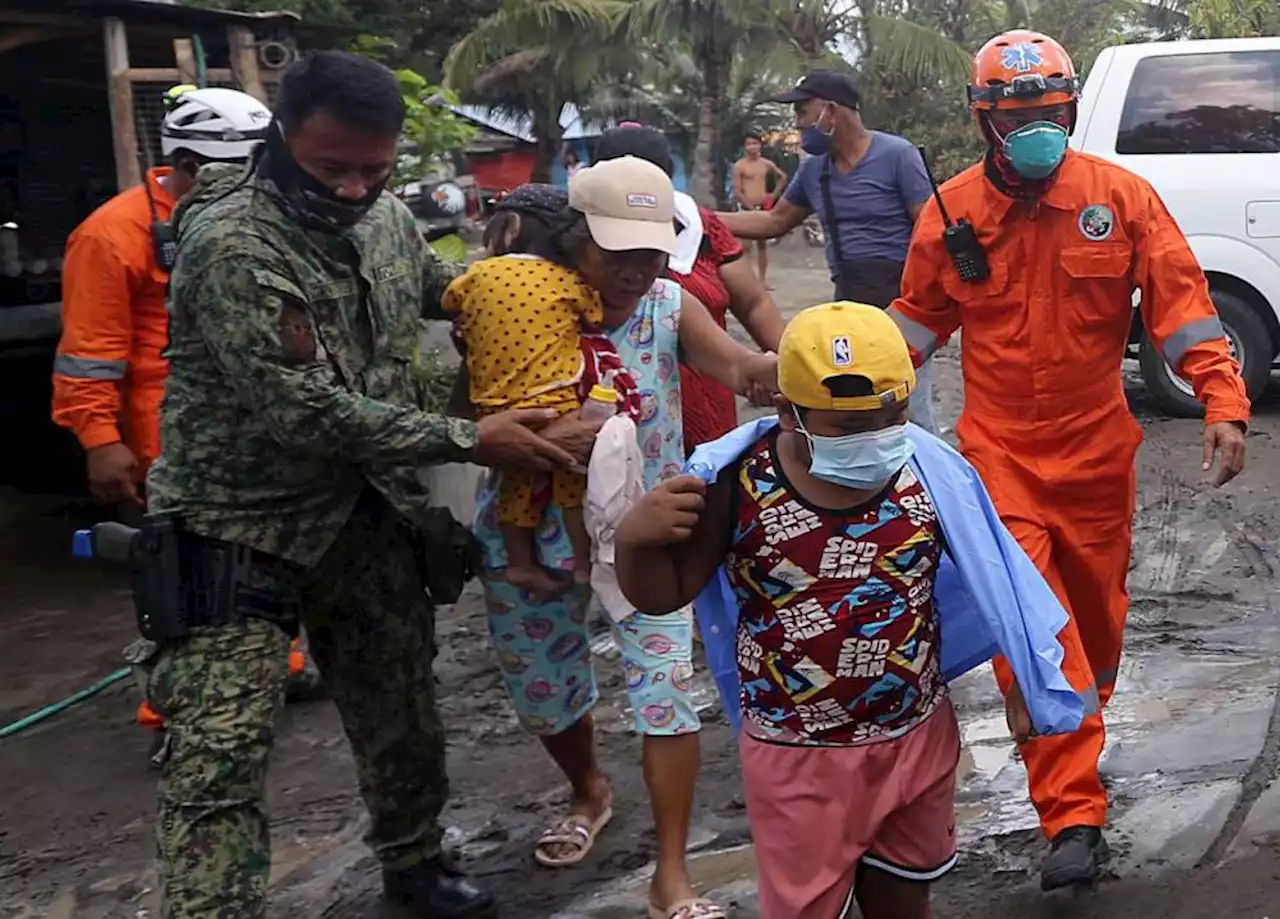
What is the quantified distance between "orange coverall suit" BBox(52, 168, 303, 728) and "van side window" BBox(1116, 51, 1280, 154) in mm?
5885

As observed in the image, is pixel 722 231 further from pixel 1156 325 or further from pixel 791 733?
pixel 791 733

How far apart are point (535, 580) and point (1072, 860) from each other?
53.6 inches

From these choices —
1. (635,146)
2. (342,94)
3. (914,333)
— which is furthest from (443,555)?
(635,146)

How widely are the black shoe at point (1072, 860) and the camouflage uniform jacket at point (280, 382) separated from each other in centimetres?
162

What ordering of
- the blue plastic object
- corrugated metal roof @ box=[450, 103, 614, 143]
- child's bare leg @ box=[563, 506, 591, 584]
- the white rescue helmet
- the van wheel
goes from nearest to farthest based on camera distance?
1. the blue plastic object
2. child's bare leg @ box=[563, 506, 591, 584]
3. the white rescue helmet
4. the van wheel
5. corrugated metal roof @ box=[450, 103, 614, 143]

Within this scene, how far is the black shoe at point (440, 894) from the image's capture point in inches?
134

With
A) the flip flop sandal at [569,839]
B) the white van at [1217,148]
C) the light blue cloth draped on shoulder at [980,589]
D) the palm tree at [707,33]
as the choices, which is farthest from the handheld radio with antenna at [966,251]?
the palm tree at [707,33]

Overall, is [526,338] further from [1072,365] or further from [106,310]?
[106,310]

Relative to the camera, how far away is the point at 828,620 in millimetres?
2562

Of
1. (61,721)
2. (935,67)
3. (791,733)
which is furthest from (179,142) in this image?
(935,67)

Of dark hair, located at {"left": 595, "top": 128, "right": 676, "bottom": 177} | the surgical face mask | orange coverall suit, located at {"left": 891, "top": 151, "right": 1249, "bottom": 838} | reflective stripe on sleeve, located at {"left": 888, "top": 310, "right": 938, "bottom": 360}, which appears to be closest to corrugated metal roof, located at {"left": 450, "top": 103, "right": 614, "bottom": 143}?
the surgical face mask

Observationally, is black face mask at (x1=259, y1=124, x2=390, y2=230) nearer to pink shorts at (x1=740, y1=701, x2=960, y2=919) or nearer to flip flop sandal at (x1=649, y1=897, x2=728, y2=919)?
pink shorts at (x1=740, y1=701, x2=960, y2=919)

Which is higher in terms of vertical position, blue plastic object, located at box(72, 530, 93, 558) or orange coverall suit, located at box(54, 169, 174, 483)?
orange coverall suit, located at box(54, 169, 174, 483)

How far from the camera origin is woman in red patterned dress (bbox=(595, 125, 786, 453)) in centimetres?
420
